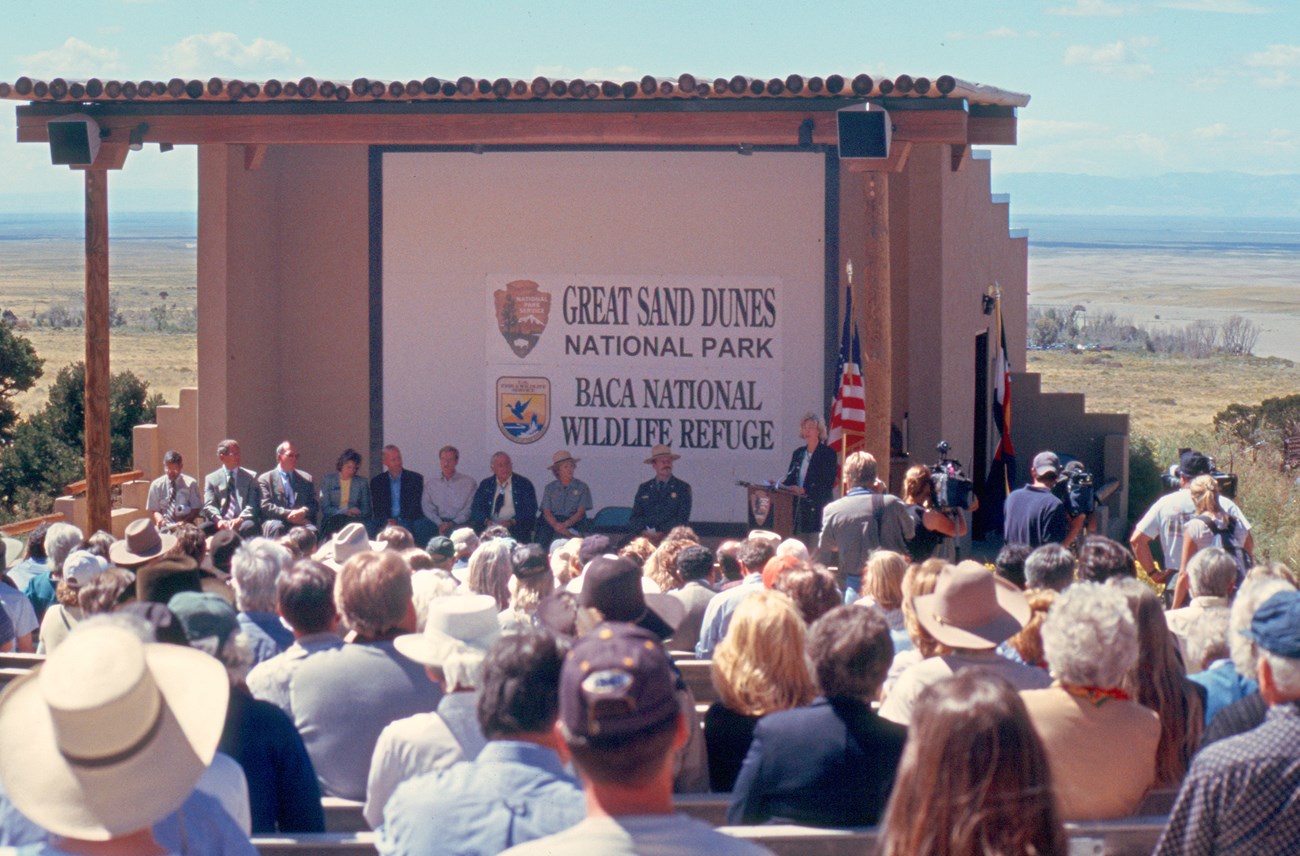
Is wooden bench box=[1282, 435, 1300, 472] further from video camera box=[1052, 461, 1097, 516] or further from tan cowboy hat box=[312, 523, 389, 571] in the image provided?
tan cowboy hat box=[312, 523, 389, 571]

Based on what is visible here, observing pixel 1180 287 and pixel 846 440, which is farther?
pixel 1180 287

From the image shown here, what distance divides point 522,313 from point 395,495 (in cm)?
188

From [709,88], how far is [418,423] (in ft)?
15.3

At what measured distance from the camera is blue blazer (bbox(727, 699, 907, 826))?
12.2 ft

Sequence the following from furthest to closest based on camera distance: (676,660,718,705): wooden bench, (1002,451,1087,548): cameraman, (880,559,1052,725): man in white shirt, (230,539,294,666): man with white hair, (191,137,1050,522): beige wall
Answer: (191,137,1050,522): beige wall < (1002,451,1087,548): cameraman < (676,660,718,705): wooden bench < (230,539,294,666): man with white hair < (880,559,1052,725): man in white shirt

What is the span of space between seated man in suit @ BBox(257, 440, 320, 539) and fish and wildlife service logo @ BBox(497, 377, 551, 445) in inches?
68.5

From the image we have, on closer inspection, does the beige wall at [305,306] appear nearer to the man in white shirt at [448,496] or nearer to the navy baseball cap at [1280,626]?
the man in white shirt at [448,496]

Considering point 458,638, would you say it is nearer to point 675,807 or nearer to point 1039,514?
point 675,807

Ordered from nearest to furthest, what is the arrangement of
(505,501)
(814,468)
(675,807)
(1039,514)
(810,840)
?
(810,840)
(675,807)
(1039,514)
(814,468)
(505,501)

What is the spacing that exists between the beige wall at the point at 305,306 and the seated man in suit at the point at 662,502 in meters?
2.91

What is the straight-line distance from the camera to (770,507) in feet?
39.2

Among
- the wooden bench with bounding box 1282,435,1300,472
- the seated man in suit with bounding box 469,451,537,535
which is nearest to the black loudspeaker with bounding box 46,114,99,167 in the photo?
the seated man in suit with bounding box 469,451,537,535

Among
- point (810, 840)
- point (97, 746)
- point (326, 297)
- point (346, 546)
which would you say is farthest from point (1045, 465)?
point (97, 746)

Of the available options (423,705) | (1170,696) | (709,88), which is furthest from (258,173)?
(1170,696)
